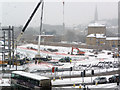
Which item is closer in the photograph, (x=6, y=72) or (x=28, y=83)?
(x=28, y=83)

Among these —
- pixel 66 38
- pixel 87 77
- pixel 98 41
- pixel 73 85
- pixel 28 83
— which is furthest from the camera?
pixel 66 38

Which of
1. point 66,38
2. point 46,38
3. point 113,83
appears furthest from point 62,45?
point 113,83

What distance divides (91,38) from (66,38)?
76.8 feet

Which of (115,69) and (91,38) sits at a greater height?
(91,38)

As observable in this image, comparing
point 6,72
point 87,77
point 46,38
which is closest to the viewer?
point 87,77

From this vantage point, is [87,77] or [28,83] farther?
[87,77]

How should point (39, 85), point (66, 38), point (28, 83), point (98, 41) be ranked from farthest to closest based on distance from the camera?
point (66, 38), point (98, 41), point (28, 83), point (39, 85)

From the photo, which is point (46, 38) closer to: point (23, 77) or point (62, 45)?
point (62, 45)

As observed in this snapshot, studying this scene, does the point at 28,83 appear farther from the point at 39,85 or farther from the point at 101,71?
the point at 101,71

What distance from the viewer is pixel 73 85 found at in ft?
37.0

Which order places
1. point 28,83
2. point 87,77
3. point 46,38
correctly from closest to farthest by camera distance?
point 28,83, point 87,77, point 46,38

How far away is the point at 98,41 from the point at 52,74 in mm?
27439

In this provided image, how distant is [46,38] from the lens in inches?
2008

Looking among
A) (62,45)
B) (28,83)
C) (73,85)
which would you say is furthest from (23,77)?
(62,45)
